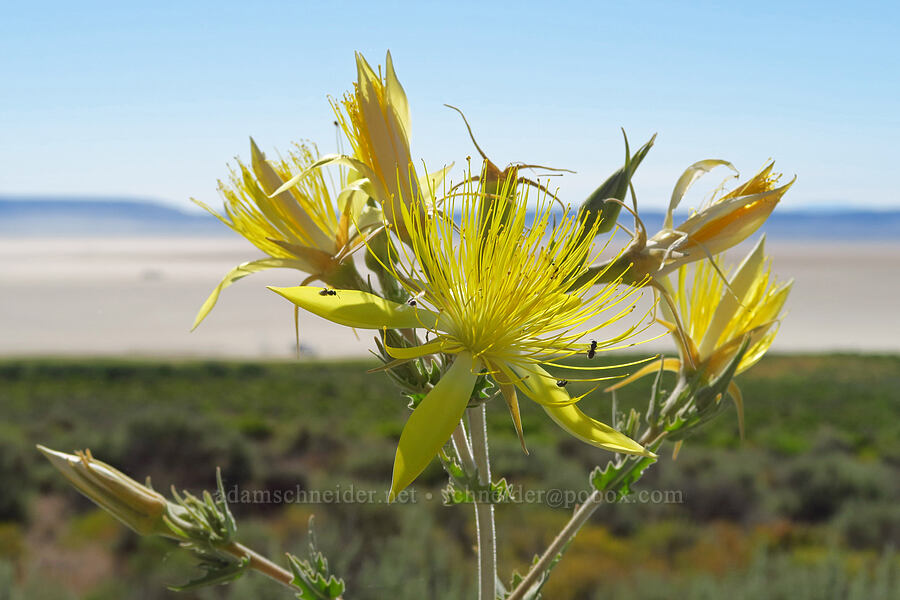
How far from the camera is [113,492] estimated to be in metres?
1.48

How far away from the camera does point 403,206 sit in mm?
1042

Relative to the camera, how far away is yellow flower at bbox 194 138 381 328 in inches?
51.1

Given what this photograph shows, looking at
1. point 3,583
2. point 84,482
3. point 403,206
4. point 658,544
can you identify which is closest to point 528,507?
point 658,544

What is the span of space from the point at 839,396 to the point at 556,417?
49.3ft

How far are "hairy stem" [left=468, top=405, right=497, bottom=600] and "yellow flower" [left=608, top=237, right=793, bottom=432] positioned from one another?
43 centimetres

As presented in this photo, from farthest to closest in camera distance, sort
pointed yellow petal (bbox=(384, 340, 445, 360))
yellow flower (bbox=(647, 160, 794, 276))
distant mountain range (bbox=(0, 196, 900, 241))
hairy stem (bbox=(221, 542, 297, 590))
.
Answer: distant mountain range (bbox=(0, 196, 900, 241)), hairy stem (bbox=(221, 542, 297, 590)), yellow flower (bbox=(647, 160, 794, 276)), pointed yellow petal (bbox=(384, 340, 445, 360))

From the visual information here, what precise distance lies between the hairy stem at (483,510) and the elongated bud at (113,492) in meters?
0.75

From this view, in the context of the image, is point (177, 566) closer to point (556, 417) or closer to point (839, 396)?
point (556, 417)

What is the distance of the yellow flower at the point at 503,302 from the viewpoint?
104 cm

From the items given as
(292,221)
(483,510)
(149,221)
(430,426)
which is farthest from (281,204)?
(149,221)

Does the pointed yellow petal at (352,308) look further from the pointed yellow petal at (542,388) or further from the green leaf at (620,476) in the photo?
the green leaf at (620,476)

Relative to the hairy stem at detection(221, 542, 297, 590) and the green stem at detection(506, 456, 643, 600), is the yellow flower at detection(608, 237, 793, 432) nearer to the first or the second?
the green stem at detection(506, 456, 643, 600)

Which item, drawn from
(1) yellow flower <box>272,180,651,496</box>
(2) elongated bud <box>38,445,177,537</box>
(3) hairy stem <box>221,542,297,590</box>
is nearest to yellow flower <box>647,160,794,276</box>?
(1) yellow flower <box>272,180,651,496</box>

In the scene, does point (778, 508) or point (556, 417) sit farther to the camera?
point (778, 508)
